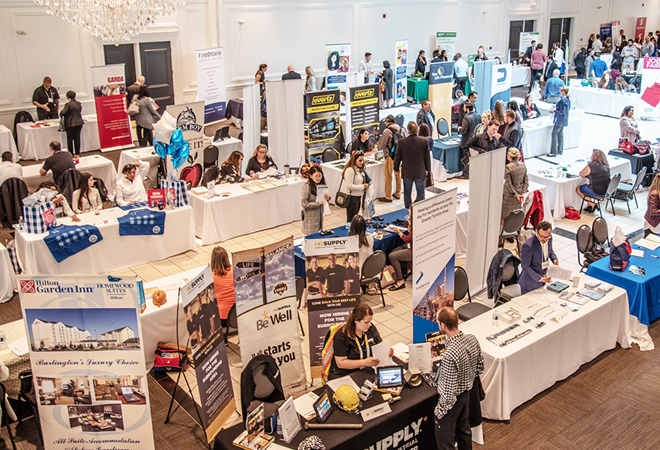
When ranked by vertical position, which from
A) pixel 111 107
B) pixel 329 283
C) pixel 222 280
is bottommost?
pixel 222 280

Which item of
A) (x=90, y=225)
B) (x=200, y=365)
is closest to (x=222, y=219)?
(x=90, y=225)

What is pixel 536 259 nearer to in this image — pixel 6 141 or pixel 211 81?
pixel 211 81

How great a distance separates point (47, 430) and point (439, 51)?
654 inches

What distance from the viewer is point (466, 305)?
232 inches

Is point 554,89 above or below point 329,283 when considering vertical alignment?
above

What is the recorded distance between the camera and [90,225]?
713cm

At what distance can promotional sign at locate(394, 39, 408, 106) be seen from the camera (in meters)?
16.6

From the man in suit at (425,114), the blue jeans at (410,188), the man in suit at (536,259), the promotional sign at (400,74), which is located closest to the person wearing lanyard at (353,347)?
the man in suit at (536,259)

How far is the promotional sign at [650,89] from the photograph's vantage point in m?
15.0

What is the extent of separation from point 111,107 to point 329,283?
8.69 m

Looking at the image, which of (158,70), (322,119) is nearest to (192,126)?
(322,119)

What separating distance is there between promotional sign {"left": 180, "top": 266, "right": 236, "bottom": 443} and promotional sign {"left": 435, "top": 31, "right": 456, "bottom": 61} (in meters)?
16.0

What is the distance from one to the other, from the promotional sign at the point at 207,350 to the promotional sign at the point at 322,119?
21.2ft

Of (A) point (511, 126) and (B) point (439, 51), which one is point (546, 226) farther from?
(B) point (439, 51)
